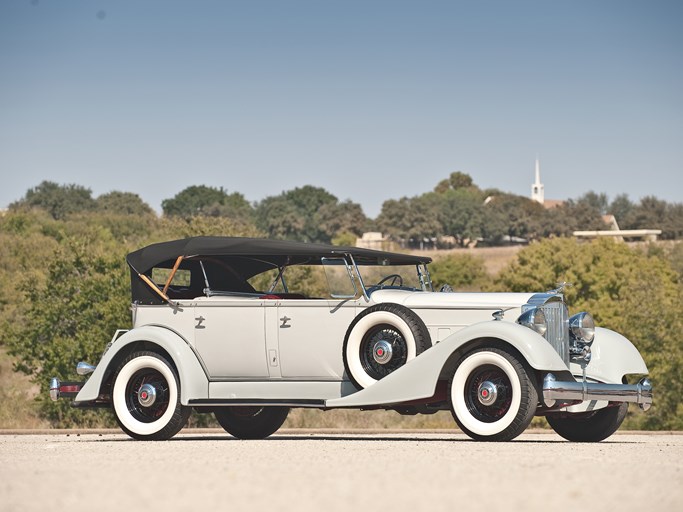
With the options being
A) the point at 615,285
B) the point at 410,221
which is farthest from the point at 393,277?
the point at 410,221

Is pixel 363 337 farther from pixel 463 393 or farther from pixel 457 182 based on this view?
pixel 457 182

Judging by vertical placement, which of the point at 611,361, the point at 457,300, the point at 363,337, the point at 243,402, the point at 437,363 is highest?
the point at 457,300

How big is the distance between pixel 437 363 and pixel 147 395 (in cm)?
355

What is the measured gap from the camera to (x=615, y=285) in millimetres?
73250

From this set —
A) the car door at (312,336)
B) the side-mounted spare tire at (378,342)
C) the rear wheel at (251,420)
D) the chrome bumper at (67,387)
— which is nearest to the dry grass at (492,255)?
the rear wheel at (251,420)

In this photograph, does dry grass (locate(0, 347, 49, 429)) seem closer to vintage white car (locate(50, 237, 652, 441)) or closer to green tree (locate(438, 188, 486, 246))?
vintage white car (locate(50, 237, 652, 441))

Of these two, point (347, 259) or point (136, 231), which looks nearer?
point (347, 259)

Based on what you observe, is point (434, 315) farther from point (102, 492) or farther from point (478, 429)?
point (102, 492)

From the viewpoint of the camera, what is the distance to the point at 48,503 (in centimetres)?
697

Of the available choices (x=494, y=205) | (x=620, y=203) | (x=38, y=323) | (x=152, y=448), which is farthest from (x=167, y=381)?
(x=620, y=203)

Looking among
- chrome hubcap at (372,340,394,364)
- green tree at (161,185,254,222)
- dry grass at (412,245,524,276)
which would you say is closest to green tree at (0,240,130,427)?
chrome hubcap at (372,340,394,364)

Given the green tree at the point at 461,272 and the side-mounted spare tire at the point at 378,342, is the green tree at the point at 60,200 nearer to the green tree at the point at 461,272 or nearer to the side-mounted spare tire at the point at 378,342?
the green tree at the point at 461,272

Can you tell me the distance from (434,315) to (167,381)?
124 inches

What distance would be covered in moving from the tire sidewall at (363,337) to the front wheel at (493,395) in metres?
0.76
